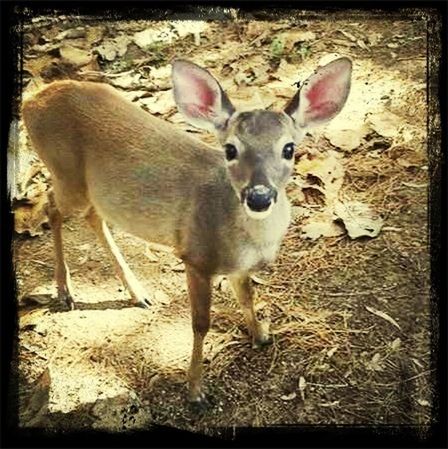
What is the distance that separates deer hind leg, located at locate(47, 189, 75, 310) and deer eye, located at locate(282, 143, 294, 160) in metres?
0.79

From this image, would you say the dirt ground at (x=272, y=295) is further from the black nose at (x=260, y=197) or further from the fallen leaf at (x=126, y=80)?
the black nose at (x=260, y=197)

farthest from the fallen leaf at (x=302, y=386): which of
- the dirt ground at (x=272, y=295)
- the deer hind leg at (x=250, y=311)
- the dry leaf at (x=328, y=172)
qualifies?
the dry leaf at (x=328, y=172)

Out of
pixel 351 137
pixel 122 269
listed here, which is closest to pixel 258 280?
pixel 122 269

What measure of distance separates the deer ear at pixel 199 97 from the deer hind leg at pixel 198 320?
0.43 meters

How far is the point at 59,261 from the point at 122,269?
0.19 m

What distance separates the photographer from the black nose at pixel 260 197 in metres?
2.22

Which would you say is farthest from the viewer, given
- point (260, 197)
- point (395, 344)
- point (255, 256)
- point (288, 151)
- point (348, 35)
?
point (348, 35)

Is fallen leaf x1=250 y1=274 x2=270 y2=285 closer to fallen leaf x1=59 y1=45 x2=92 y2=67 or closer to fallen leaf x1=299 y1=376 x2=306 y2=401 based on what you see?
fallen leaf x1=299 y1=376 x2=306 y2=401

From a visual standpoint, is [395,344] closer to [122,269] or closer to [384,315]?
[384,315]

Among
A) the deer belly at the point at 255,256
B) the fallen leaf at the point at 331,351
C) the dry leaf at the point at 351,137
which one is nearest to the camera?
the deer belly at the point at 255,256

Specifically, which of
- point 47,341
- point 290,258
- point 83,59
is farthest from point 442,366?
point 83,59

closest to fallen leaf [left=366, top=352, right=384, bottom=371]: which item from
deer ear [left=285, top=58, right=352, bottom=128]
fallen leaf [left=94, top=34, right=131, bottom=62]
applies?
deer ear [left=285, top=58, right=352, bottom=128]

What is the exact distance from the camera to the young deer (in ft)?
7.77

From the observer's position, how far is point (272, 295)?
267cm
